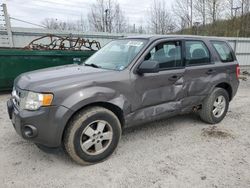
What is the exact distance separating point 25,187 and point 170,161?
74.2 inches

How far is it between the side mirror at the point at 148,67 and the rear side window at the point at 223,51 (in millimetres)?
1880

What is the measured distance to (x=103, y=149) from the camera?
10.9 ft

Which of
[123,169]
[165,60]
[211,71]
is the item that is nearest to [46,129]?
[123,169]

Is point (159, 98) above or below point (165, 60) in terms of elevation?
below

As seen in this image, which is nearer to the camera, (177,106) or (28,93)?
(28,93)

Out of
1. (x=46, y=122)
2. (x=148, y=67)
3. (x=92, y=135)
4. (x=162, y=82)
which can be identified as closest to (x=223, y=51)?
(x=162, y=82)

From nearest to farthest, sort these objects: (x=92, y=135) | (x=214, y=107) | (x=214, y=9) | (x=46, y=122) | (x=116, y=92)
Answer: (x=46, y=122) < (x=92, y=135) < (x=116, y=92) < (x=214, y=107) < (x=214, y=9)

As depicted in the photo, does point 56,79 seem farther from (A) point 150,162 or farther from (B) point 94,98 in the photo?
(A) point 150,162

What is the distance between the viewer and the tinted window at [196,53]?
14.0 feet

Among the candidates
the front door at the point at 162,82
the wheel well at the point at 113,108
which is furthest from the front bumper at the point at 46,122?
the front door at the point at 162,82

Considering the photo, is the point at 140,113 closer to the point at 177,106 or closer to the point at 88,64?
the point at 177,106

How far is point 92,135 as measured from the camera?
10.5 feet

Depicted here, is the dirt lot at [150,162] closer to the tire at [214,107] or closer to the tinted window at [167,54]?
the tire at [214,107]

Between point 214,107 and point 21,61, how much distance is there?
570 centimetres
